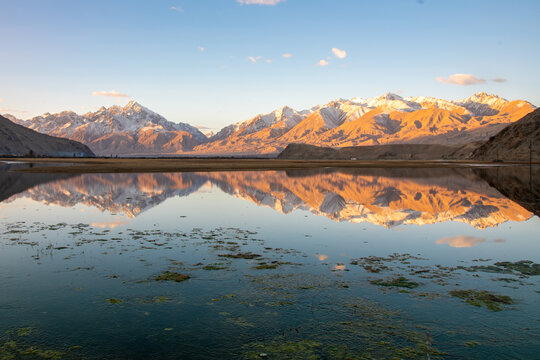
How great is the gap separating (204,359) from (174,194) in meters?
41.4

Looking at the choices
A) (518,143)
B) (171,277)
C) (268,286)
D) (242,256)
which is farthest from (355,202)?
(518,143)

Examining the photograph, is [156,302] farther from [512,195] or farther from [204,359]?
[512,195]

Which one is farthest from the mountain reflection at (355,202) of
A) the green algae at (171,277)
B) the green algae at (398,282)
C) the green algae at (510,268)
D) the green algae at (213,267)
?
the green algae at (171,277)

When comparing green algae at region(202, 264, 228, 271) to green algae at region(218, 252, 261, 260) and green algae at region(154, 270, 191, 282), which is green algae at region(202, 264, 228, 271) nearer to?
green algae at region(154, 270, 191, 282)

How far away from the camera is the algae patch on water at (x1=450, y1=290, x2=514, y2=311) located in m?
14.3

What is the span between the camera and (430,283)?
54.8ft

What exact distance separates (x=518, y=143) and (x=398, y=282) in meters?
190

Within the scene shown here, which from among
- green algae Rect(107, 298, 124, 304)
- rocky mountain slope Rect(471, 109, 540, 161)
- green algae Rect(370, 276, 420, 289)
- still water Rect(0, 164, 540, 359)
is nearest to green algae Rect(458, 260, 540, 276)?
still water Rect(0, 164, 540, 359)

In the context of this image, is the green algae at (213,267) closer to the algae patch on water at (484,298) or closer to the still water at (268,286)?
the still water at (268,286)

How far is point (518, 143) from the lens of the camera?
575 feet

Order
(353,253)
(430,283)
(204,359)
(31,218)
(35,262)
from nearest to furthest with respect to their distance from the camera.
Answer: (204,359) < (430,283) < (35,262) < (353,253) < (31,218)

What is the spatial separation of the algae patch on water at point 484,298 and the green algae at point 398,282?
1.52 metres

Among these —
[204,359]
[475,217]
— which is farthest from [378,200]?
[204,359]

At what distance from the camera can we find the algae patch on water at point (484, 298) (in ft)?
46.9
